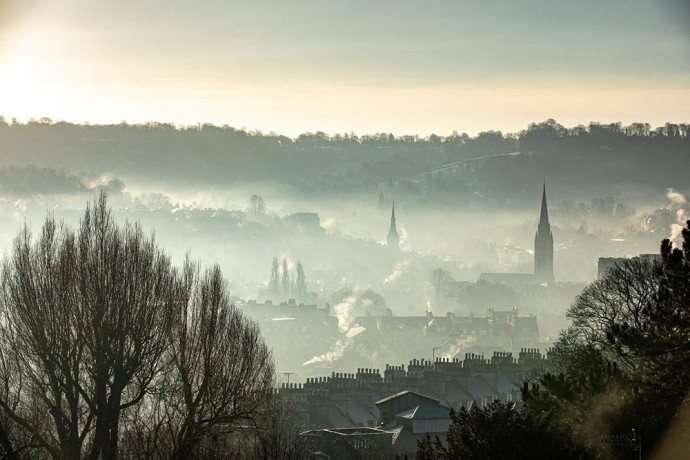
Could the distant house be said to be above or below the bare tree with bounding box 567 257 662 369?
below

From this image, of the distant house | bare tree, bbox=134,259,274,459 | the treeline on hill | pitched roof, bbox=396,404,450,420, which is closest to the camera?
the treeline on hill

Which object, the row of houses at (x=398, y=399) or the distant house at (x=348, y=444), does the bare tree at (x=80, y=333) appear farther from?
the row of houses at (x=398, y=399)

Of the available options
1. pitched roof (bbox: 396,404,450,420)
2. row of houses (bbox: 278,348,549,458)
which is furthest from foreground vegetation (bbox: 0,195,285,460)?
pitched roof (bbox: 396,404,450,420)

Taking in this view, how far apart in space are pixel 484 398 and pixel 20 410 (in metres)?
57.4

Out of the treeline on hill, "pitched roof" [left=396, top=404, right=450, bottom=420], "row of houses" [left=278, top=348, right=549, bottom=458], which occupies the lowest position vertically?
"row of houses" [left=278, top=348, right=549, bottom=458]

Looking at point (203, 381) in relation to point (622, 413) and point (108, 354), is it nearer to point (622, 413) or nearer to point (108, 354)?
point (108, 354)

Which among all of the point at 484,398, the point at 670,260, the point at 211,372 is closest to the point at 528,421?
the point at 670,260

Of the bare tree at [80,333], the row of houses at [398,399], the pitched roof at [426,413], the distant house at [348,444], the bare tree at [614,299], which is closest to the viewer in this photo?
the bare tree at [80,333]

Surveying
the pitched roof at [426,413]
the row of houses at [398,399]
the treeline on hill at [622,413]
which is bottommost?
the row of houses at [398,399]

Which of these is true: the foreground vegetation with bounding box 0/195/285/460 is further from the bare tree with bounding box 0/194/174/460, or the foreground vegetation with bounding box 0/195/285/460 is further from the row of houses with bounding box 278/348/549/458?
the row of houses with bounding box 278/348/549/458

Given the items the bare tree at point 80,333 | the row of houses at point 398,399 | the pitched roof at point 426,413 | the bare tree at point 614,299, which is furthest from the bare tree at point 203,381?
the bare tree at point 614,299

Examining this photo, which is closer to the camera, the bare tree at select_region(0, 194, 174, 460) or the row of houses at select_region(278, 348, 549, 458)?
the bare tree at select_region(0, 194, 174, 460)

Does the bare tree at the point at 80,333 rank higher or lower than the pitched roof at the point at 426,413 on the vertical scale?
higher

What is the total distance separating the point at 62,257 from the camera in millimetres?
57562
